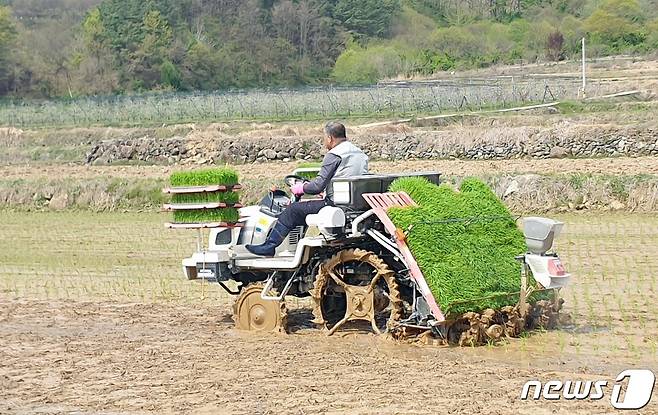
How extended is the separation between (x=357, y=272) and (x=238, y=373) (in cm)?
203

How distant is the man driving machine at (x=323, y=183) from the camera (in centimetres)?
1154

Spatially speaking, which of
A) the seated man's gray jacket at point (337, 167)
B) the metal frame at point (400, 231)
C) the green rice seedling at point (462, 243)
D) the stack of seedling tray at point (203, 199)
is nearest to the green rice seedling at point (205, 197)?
the stack of seedling tray at point (203, 199)

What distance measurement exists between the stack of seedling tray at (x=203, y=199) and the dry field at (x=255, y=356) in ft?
4.09

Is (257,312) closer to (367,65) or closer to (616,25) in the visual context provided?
(367,65)

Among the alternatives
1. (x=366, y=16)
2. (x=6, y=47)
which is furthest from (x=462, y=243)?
(x=366, y=16)

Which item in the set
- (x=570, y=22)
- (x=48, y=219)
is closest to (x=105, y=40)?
(x=570, y=22)

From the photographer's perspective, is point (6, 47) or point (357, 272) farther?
point (6, 47)

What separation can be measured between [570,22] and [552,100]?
35.7 metres

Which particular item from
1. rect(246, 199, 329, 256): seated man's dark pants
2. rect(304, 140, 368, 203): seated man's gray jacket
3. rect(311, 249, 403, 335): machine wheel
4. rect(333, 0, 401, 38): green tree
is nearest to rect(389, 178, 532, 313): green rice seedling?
rect(304, 140, 368, 203): seated man's gray jacket

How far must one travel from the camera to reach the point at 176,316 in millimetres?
13531

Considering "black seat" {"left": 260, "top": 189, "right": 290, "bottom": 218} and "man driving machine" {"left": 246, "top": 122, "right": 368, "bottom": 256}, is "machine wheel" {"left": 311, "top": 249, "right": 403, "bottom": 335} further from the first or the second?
"black seat" {"left": 260, "top": 189, "right": 290, "bottom": 218}

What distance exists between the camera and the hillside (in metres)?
69.8

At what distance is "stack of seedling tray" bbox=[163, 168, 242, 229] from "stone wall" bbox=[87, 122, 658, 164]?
2176 cm

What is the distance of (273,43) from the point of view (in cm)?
7112
